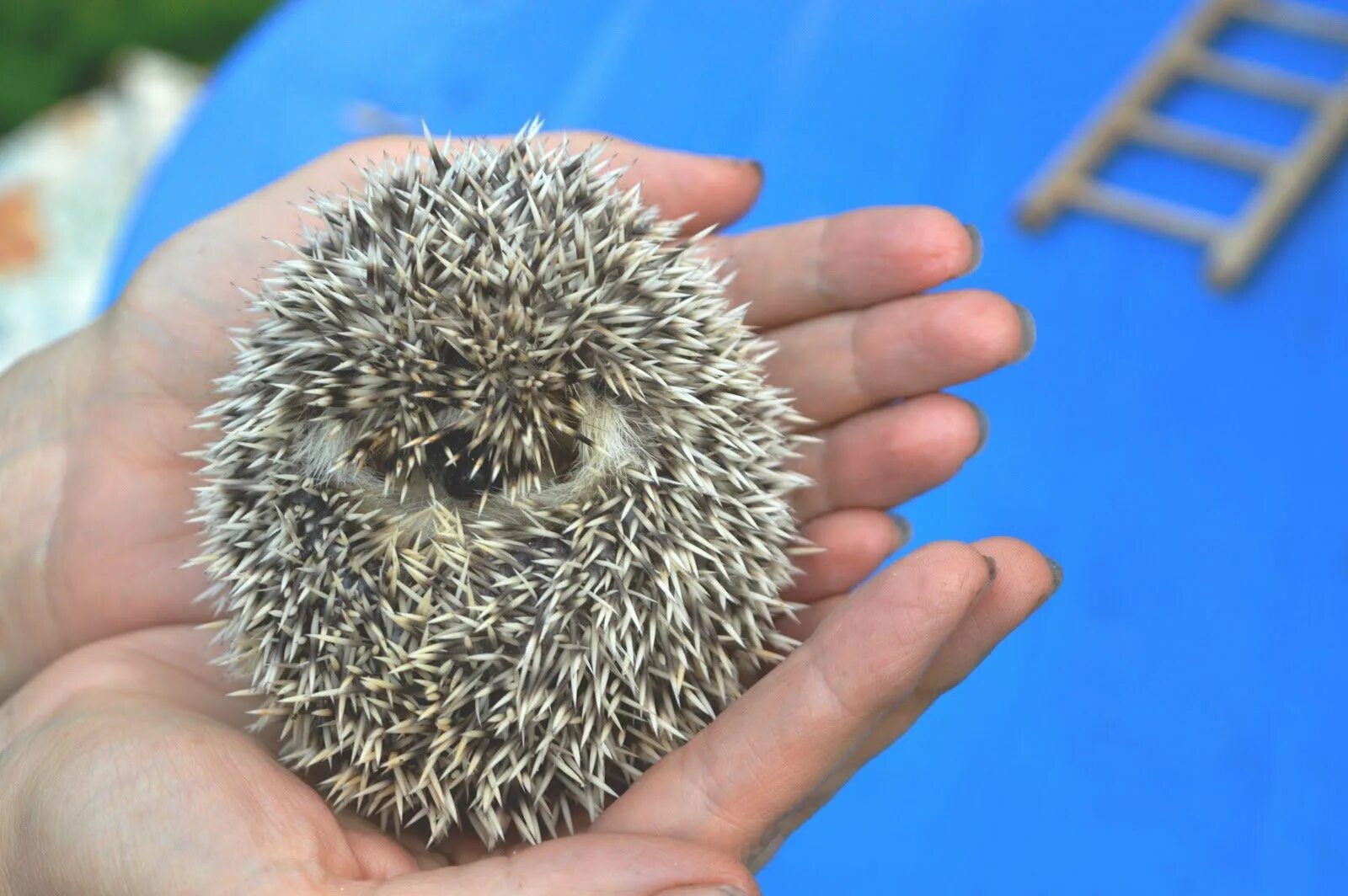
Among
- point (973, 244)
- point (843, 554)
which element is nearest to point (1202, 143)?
point (973, 244)

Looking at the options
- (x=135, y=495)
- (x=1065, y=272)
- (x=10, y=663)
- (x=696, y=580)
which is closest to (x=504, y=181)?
(x=696, y=580)

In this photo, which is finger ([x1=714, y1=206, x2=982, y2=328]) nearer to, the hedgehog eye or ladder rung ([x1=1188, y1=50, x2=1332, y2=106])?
the hedgehog eye

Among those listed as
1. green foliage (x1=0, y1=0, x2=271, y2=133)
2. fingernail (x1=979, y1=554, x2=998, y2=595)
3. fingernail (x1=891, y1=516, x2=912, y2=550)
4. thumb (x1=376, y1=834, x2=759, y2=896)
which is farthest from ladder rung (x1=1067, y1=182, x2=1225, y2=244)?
green foliage (x1=0, y1=0, x2=271, y2=133)

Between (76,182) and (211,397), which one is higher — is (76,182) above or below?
above

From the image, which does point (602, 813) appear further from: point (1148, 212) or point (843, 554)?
point (1148, 212)

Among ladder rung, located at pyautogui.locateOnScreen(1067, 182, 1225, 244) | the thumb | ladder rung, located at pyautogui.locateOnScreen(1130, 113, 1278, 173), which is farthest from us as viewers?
ladder rung, located at pyautogui.locateOnScreen(1130, 113, 1278, 173)

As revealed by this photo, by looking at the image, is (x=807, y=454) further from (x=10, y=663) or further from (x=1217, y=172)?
(x=1217, y=172)

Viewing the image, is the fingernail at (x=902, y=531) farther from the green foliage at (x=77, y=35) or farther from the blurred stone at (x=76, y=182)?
the green foliage at (x=77, y=35)
